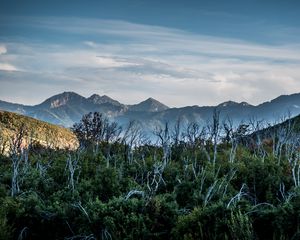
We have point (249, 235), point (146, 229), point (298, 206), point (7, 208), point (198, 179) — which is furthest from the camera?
point (198, 179)

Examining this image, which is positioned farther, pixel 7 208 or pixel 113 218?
pixel 7 208

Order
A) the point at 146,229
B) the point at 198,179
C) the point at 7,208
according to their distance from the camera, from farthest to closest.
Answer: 1. the point at 198,179
2. the point at 7,208
3. the point at 146,229

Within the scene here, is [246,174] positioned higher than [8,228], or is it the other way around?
[246,174]

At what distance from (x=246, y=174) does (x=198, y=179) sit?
355cm

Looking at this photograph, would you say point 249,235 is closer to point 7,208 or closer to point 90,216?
point 90,216

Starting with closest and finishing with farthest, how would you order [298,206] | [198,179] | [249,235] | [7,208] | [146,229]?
[249,235]
[298,206]
[146,229]
[7,208]
[198,179]

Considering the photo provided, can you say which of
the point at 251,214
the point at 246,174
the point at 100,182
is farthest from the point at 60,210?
the point at 246,174

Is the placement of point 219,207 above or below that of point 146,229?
above

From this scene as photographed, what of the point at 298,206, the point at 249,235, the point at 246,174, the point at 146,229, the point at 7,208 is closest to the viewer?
the point at 249,235

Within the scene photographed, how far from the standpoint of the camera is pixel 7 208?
17141 millimetres

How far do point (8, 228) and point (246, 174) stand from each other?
12826 mm

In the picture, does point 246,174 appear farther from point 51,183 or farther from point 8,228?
point 8,228

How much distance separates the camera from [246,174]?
23859mm

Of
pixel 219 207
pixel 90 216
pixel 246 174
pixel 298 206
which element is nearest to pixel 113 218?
pixel 90 216
